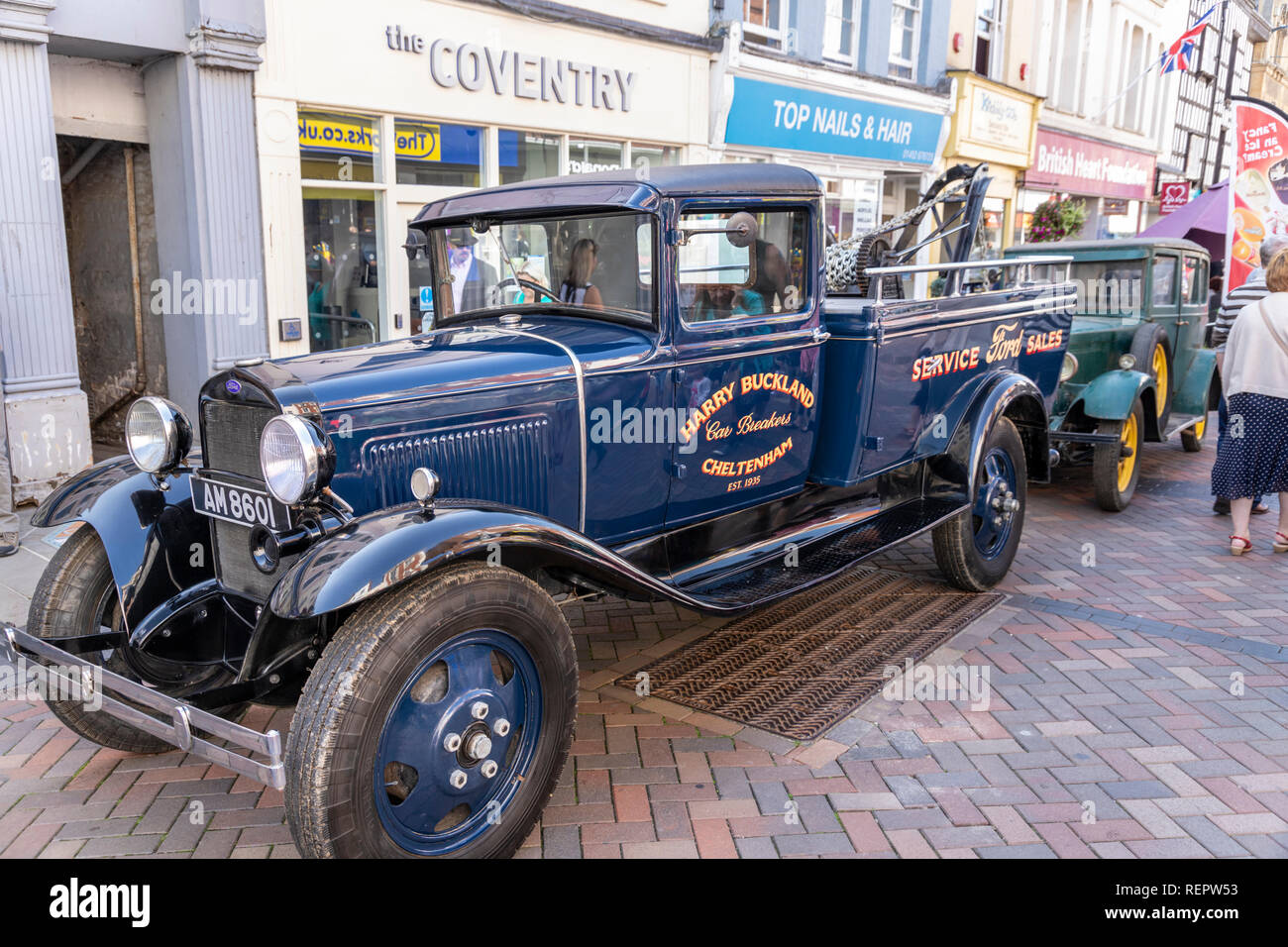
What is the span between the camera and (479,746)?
8.89ft

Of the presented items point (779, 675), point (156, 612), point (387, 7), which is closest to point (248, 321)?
point (387, 7)

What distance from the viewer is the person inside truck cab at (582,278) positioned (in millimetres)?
3674

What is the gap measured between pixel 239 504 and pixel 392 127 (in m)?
5.96

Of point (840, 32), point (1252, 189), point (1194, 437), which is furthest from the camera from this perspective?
point (840, 32)

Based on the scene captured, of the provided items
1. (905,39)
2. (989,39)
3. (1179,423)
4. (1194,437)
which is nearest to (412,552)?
(1179,423)

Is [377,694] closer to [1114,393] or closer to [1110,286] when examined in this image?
[1114,393]

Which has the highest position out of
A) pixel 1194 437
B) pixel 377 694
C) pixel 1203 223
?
pixel 1203 223

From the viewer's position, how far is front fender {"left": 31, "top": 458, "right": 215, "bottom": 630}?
3.18 m

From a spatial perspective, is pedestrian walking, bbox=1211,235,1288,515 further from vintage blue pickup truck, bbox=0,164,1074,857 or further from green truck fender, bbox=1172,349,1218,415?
vintage blue pickup truck, bbox=0,164,1074,857

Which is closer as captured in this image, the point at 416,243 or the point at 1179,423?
the point at 416,243

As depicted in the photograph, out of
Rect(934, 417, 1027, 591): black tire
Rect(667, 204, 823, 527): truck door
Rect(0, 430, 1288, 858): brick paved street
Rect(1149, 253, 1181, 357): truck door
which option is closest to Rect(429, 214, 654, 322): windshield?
Rect(667, 204, 823, 527): truck door

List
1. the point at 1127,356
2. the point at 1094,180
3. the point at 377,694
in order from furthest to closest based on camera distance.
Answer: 1. the point at 1094,180
2. the point at 1127,356
3. the point at 377,694

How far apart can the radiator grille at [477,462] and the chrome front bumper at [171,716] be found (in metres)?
0.85

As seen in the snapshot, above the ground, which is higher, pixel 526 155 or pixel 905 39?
pixel 905 39
